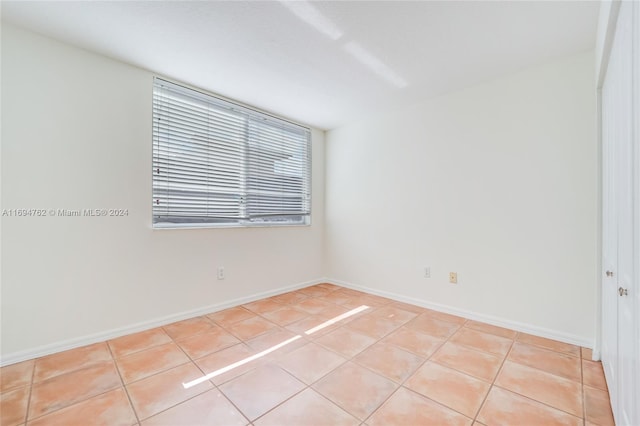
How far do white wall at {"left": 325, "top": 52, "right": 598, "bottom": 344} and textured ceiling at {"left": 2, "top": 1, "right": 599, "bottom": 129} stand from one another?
33cm

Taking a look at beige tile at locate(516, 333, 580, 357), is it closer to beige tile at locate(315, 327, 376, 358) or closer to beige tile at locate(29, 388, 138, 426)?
beige tile at locate(315, 327, 376, 358)

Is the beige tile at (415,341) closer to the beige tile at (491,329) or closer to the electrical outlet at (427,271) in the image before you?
the beige tile at (491,329)

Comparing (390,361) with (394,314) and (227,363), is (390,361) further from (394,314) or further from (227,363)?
(227,363)

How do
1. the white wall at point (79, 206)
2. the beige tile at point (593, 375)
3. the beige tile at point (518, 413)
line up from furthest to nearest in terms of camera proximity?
the white wall at point (79, 206) < the beige tile at point (593, 375) < the beige tile at point (518, 413)

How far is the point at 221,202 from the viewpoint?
9.87ft

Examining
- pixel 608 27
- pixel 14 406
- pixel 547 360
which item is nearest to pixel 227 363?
pixel 14 406

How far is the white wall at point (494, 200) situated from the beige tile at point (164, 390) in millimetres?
2329

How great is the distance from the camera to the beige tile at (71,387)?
1.50 metres

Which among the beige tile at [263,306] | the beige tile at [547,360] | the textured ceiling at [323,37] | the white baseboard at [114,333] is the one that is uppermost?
the textured ceiling at [323,37]

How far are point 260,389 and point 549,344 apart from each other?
223 centimetres

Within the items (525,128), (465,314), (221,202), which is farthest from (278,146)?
(465,314)

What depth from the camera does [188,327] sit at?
8.25 ft

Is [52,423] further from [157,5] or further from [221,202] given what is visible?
[157,5]

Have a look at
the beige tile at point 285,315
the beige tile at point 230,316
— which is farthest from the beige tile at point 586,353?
the beige tile at point 230,316
